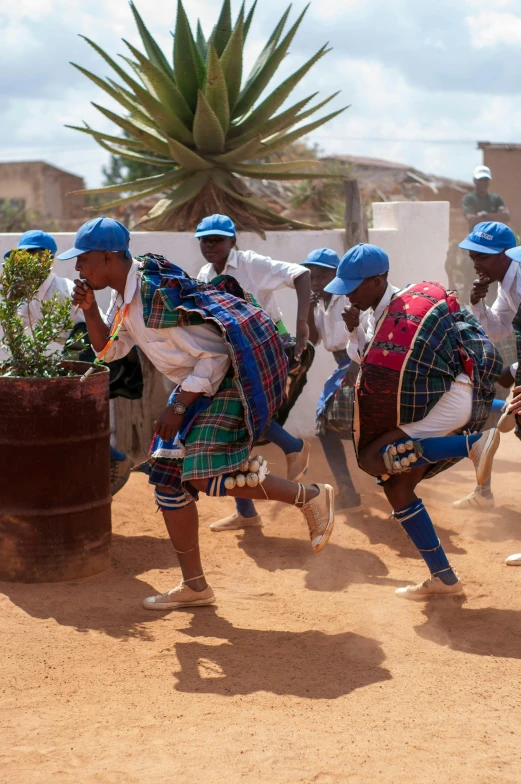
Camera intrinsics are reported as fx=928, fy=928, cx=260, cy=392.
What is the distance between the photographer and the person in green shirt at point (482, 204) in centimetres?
1373

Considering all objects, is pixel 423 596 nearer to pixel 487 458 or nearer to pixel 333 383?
pixel 487 458

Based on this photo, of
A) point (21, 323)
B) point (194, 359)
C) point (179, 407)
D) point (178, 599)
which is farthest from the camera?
point (21, 323)

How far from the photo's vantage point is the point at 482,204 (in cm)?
1396

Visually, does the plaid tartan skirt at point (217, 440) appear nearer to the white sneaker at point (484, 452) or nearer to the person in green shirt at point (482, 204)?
the white sneaker at point (484, 452)

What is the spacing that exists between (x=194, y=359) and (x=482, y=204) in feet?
34.9

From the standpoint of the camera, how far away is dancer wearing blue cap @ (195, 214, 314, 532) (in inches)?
240

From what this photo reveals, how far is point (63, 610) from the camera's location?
4.68 meters

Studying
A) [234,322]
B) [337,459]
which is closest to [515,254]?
[234,322]

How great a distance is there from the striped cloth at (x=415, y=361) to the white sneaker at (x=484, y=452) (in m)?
0.22

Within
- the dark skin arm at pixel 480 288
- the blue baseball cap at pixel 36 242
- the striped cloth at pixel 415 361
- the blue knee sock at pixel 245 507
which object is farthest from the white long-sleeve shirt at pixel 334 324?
the striped cloth at pixel 415 361

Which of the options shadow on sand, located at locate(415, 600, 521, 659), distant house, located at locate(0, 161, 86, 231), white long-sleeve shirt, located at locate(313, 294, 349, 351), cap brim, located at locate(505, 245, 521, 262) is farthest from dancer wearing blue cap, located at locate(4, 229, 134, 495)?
distant house, located at locate(0, 161, 86, 231)

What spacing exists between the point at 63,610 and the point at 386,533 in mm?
2470

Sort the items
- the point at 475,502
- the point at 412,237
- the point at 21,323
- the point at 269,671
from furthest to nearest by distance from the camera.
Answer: the point at 412,237 < the point at 475,502 < the point at 21,323 < the point at 269,671

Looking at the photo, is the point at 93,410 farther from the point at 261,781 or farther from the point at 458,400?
the point at 261,781
